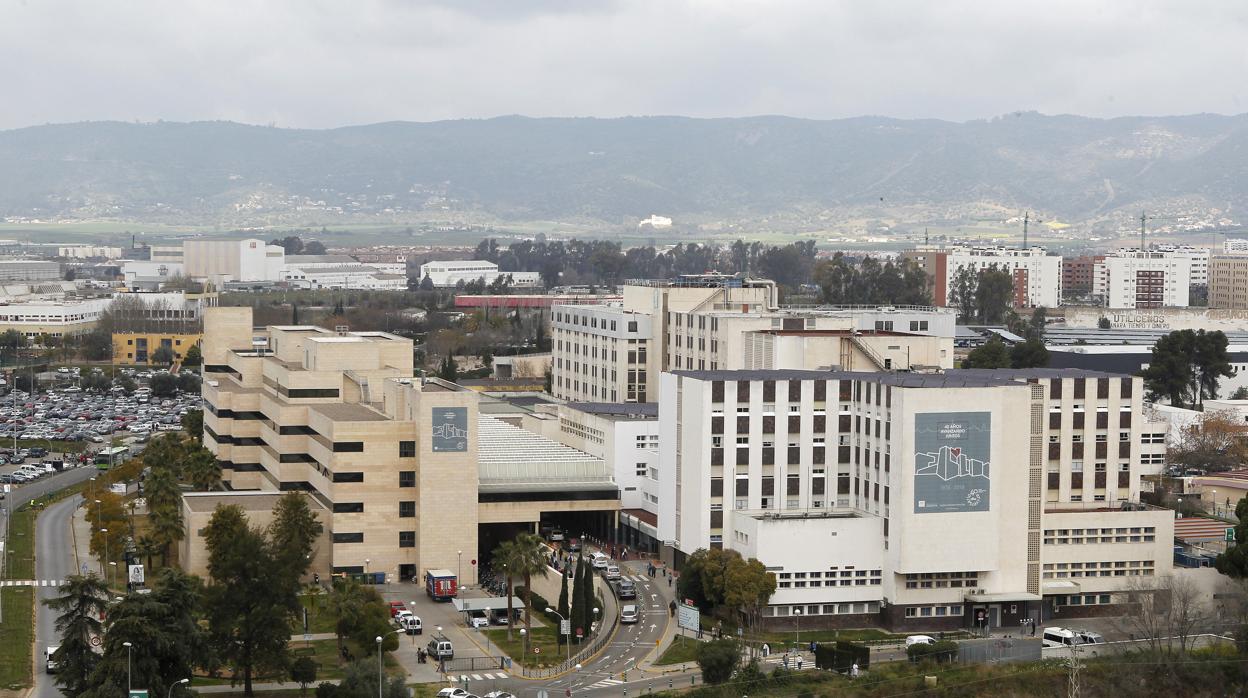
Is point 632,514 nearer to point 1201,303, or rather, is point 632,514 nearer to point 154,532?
point 154,532

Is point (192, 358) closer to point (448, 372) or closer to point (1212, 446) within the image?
point (448, 372)

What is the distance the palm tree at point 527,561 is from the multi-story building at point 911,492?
5.40 metres

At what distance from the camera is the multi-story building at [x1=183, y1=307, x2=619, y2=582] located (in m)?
50.4

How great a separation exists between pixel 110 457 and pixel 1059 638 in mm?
46882

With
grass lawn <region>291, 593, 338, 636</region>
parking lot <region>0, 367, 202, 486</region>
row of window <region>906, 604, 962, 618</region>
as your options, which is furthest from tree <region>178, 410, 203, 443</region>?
row of window <region>906, 604, 962, 618</region>

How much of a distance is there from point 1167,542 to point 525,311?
92.9 meters

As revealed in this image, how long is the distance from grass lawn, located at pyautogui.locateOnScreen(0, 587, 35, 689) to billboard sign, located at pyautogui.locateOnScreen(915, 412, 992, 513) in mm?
21898

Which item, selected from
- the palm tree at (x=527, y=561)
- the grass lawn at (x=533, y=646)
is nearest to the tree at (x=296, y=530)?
the grass lawn at (x=533, y=646)

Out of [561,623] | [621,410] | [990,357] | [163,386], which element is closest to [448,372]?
[163,386]

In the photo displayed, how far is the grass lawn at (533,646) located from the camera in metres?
41.2

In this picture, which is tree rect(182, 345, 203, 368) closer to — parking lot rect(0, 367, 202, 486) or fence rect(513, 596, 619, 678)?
parking lot rect(0, 367, 202, 486)

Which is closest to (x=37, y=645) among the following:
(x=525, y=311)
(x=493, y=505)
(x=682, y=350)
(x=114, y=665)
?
(x=114, y=665)

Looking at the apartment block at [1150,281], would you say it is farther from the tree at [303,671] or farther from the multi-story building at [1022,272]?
the tree at [303,671]

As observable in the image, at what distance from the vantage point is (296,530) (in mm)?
47125
